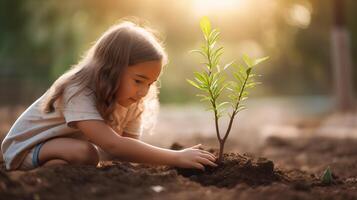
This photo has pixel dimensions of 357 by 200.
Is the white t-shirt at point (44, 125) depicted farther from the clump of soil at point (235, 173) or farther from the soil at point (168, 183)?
the clump of soil at point (235, 173)

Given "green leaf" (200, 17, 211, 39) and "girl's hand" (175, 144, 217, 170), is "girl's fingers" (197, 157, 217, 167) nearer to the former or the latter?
"girl's hand" (175, 144, 217, 170)

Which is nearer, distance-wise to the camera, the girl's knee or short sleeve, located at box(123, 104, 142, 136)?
the girl's knee

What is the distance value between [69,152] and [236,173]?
3.16ft

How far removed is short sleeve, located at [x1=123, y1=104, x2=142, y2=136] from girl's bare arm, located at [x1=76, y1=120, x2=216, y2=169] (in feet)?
2.30

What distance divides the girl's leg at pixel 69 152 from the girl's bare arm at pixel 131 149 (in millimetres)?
101

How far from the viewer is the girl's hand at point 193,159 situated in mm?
3400

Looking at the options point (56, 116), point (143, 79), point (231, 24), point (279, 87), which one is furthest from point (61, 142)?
point (279, 87)

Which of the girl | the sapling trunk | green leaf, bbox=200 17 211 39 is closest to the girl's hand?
the girl

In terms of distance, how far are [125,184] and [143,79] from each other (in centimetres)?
84

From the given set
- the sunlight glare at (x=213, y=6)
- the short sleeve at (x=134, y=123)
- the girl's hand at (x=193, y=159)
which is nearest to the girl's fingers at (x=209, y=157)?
the girl's hand at (x=193, y=159)

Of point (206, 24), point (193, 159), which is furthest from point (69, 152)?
point (206, 24)

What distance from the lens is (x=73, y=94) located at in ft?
11.2

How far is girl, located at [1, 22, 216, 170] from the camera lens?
11.1 feet

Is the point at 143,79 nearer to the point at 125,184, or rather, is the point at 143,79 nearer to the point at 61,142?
the point at 61,142
